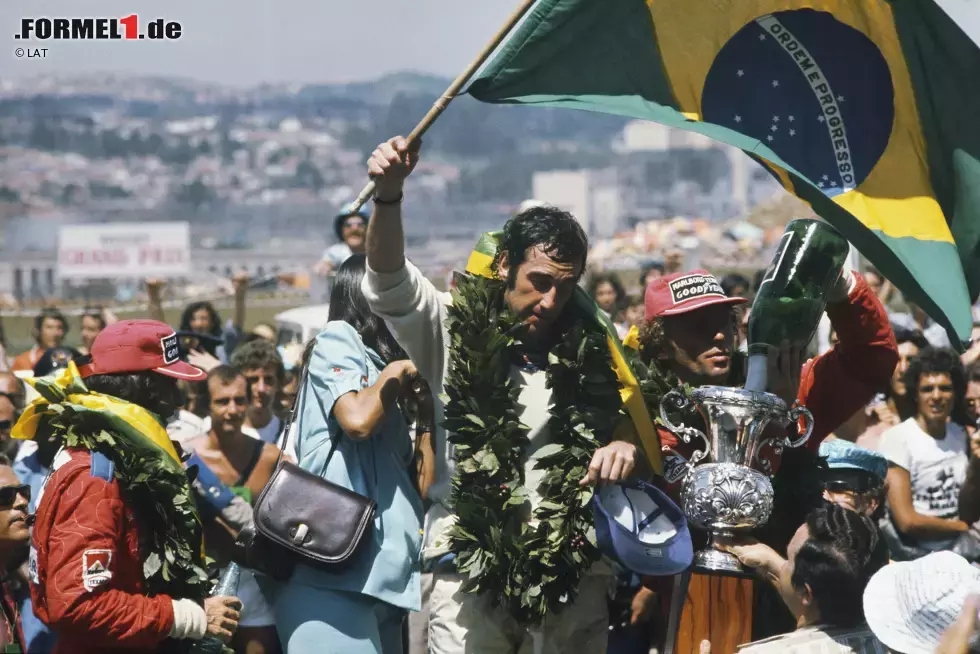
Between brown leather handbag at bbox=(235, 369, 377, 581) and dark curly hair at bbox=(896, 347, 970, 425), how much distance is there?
13.5ft

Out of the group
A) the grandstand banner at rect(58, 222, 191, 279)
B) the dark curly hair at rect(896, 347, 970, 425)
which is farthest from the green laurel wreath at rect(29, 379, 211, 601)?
the grandstand banner at rect(58, 222, 191, 279)

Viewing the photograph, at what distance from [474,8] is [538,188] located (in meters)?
13.5

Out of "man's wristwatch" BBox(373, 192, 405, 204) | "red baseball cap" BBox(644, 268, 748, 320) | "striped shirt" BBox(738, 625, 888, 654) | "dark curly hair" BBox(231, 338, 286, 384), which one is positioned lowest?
"dark curly hair" BBox(231, 338, 286, 384)

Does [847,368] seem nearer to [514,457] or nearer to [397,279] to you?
[514,457]

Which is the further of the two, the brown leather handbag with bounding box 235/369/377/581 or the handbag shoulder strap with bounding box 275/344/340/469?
the handbag shoulder strap with bounding box 275/344/340/469

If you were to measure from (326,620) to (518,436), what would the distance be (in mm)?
884

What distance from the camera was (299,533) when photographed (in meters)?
4.72

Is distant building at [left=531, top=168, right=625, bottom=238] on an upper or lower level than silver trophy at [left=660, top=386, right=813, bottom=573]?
lower

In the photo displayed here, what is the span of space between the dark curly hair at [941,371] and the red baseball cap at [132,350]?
176 inches

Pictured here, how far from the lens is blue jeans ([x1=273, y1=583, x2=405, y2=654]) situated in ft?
15.5

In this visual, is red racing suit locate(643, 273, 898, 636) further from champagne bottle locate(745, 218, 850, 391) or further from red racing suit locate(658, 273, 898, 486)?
champagne bottle locate(745, 218, 850, 391)

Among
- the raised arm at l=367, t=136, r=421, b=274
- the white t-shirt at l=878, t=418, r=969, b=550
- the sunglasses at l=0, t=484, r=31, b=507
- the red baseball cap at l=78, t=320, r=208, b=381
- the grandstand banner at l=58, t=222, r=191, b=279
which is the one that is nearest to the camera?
the raised arm at l=367, t=136, r=421, b=274

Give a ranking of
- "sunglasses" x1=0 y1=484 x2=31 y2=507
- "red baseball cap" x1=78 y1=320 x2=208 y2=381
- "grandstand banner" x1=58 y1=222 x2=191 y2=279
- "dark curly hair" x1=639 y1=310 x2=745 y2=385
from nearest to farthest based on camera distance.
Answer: "red baseball cap" x1=78 y1=320 x2=208 y2=381, "sunglasses" x1=0 y1=484 x2=31 y2=507, "dark curly hair" x1=639 y1=310 x2=745 y2=385, "grandstand banner" x1=58 y1=222 x2=191 y2=279

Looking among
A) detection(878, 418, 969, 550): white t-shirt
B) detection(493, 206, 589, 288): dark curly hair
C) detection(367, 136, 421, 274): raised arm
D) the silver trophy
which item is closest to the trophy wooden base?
the silver trophy
